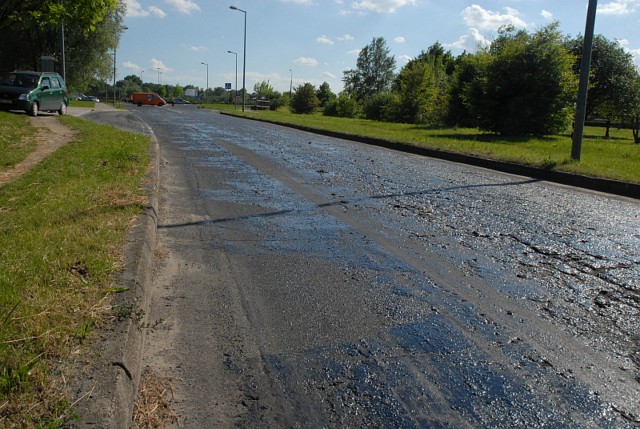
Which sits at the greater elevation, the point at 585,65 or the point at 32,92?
the point at 585,65

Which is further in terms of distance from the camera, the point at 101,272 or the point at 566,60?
the point at 566,60

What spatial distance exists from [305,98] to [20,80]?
55671 mm

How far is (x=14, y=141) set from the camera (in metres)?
13.0

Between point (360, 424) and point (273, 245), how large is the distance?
346cm

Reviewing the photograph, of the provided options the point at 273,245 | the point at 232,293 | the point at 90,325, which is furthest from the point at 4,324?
the point at 273,245

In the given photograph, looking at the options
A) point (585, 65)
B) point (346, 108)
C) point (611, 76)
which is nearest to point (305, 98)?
point (346, 108)

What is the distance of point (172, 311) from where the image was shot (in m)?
4.29

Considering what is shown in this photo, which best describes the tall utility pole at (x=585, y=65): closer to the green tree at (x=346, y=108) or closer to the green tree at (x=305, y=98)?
the green tree at (x=346, y=108)

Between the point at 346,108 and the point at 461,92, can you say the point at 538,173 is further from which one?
the point at 346,108

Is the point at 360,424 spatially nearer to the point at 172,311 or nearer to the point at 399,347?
the point at 399,347

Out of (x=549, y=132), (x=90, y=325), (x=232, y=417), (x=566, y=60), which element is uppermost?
(x=566, y=60)

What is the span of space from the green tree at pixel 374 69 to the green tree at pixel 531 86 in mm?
89298

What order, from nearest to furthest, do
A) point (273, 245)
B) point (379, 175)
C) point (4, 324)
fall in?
point (4, 324)
point (273, 245)
point (379, 175)

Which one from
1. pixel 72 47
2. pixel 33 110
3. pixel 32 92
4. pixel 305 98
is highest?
pixel 72 47
